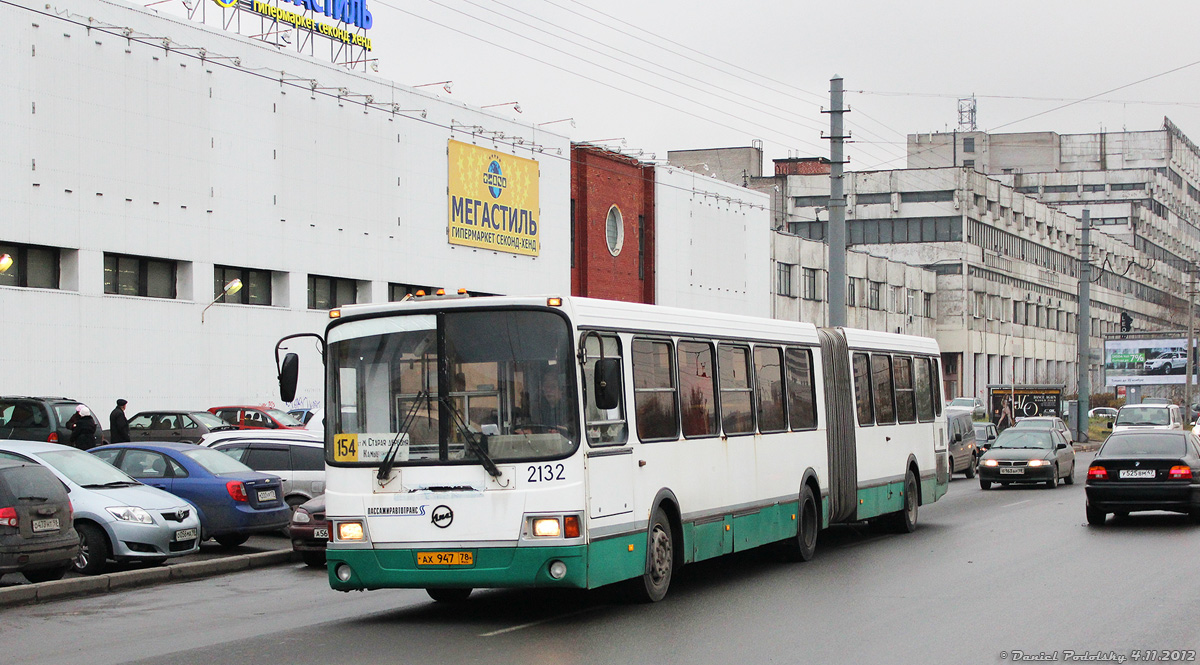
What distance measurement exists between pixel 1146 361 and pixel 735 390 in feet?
260

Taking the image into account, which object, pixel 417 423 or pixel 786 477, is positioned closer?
pixel 417 423

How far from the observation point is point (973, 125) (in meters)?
155

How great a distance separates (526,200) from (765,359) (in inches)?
1482

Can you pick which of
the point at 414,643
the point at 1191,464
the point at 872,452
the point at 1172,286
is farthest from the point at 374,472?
Answer: the point at 1172,286

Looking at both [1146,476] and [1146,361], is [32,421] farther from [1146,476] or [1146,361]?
[1146,361]

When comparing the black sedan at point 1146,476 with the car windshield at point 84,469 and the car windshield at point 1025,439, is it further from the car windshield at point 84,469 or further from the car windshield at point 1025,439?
the car windshield at point 84,469

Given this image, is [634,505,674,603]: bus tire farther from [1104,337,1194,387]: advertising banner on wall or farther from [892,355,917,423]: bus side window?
[1104,337,1194,387]: advertising banner on wall

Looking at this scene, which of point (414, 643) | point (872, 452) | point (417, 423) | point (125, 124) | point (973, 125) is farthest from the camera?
point (973, 125)

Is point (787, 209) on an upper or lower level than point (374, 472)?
upper

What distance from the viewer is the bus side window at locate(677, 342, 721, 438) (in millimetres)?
13555

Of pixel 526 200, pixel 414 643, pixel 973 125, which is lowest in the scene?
pixel 414 643

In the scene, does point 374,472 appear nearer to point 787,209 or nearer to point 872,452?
point 872,452

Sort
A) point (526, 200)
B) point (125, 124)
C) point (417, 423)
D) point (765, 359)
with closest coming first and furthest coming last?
1. point (417, 423)
2. point (765, 359)
3. point (125, 124)
4. point (526, 200)

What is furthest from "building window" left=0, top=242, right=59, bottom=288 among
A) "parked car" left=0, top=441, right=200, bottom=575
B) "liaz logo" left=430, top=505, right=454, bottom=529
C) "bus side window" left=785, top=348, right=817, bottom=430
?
"liaz logo" left=430, top=505, right=454, bottom=529
